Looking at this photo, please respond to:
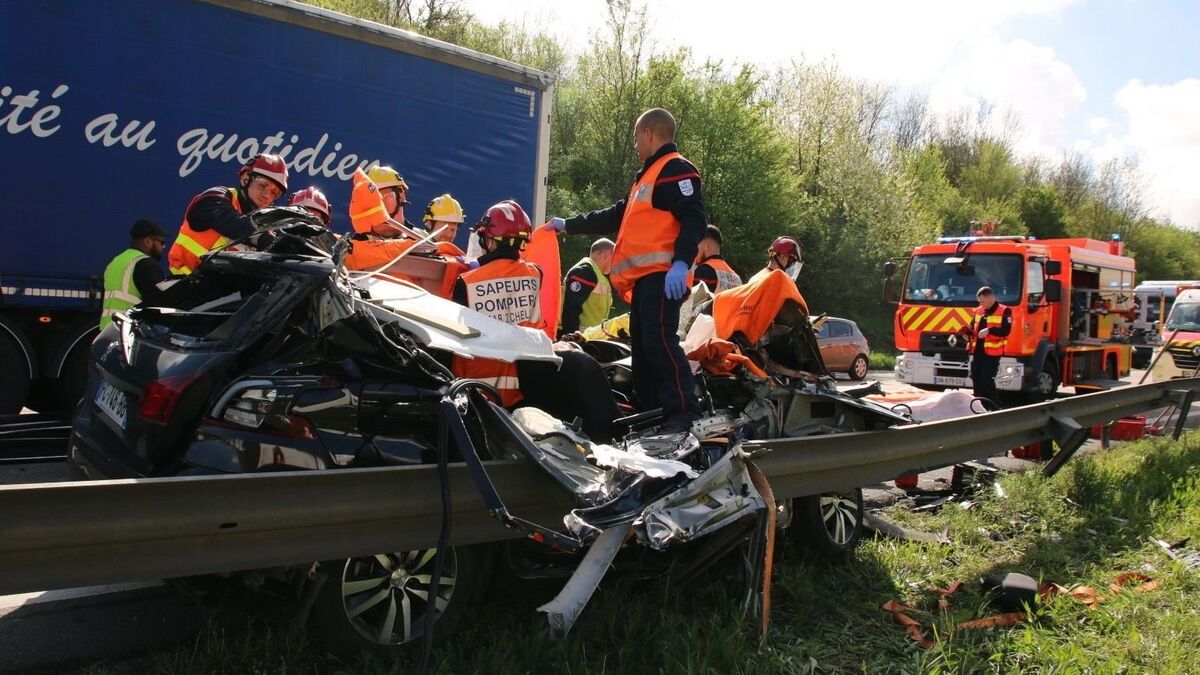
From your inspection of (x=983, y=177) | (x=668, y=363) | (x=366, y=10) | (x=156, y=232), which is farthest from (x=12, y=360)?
(x=983, y=177)

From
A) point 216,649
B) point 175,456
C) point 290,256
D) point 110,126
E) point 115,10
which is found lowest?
point 216,649

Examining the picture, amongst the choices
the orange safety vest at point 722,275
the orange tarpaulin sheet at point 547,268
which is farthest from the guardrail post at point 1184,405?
the orange tarpaulin sheet at point 547,268

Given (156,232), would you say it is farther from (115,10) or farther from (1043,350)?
(1043,350)

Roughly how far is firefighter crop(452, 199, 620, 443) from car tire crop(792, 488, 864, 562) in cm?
119

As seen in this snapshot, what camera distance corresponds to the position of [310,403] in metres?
2.92

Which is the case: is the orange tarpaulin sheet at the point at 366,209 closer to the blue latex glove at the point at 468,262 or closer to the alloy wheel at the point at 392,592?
the blue latex glove at the point at 468,262

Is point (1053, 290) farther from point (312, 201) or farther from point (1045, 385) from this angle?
point (312, 201)

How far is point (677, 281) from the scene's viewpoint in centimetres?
425

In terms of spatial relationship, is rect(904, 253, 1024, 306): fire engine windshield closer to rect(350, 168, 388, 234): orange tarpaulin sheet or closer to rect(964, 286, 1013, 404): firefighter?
rect(964, 286, 1013, 404): firefighter

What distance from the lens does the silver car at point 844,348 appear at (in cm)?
1811

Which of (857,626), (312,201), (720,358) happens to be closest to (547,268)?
(720,358)

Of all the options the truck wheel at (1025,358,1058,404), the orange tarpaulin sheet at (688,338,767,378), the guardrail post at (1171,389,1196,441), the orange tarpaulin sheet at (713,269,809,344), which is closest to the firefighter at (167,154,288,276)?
the orange tarpaulin sheet at (688,338,767,378)

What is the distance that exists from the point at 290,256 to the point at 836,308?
98.0 ft

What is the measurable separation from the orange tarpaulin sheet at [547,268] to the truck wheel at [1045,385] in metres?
9.71
